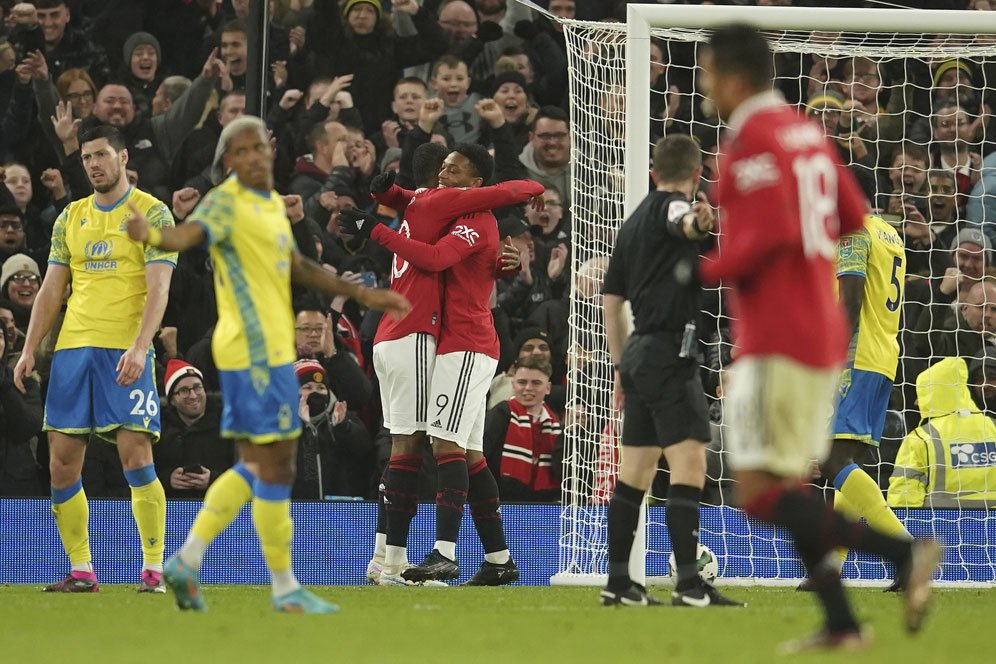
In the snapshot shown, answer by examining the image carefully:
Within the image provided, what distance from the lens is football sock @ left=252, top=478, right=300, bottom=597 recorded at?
532 centimetres

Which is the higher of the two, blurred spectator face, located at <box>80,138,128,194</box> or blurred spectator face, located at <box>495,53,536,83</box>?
blurred spectator face, located at <box>495,53,536,83</box>

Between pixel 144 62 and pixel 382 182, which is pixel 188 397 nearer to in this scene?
pixel 382 182

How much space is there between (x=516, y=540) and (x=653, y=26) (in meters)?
3.28

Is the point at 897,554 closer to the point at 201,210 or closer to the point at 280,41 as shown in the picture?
the point at 201,210

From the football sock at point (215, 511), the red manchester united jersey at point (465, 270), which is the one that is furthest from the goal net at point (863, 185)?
the football sock at point (215, 511)

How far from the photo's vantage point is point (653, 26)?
8.13m

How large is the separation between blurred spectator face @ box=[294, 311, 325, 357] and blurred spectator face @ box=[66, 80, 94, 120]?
288 cm

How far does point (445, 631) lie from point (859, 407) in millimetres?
3414

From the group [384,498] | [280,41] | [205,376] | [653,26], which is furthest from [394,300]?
[280,41]

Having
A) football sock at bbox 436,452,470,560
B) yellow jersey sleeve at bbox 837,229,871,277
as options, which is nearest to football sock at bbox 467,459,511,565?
football sock at bbox 436,452,470,560

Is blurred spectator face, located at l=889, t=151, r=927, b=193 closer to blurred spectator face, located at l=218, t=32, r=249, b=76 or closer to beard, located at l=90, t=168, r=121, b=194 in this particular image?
blurred spectator face, located at l=218, t=32, r=249, b=76

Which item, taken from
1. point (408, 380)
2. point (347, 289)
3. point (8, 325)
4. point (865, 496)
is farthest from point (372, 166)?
point (347, 289)

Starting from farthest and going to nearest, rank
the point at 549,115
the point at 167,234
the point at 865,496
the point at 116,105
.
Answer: the point at 549,115, the point at 116,105, the point at 865,496, the point at 167,234

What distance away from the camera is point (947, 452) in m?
8.92
